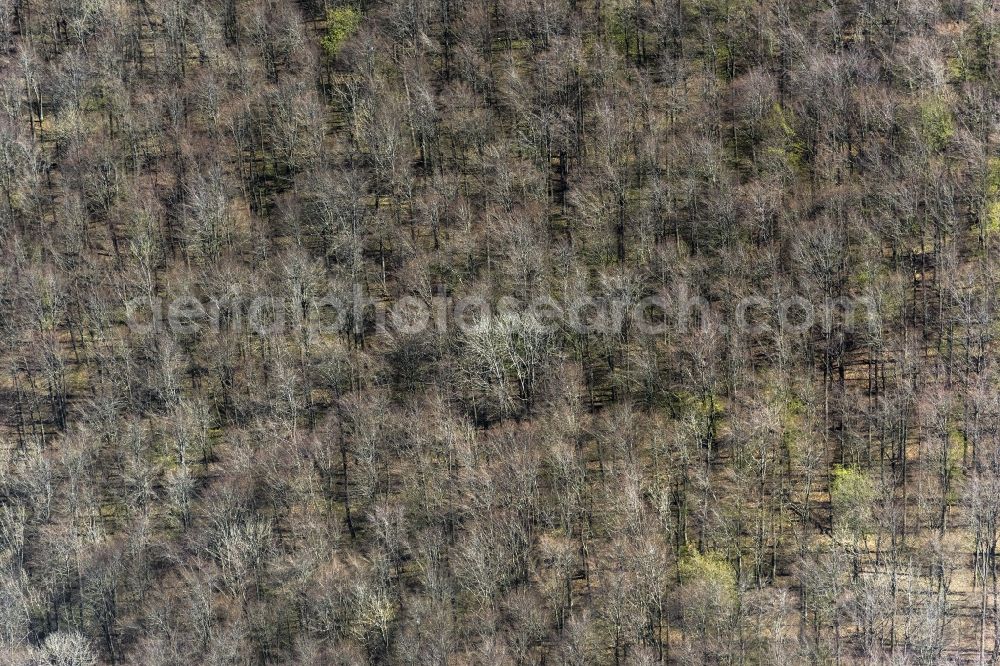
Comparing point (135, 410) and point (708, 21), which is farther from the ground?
point (708, 21)

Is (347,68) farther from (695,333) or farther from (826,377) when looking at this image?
(826,377)

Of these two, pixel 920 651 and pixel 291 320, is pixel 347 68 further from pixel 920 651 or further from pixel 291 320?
pixel 920 651

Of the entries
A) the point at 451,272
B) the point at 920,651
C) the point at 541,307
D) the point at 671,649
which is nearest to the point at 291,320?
the point at 451,272

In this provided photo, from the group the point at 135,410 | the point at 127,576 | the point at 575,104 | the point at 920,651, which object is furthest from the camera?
the point at 575,104

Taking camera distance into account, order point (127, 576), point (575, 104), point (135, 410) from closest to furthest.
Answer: point (127, 576), point (135, 410), point (575, 104)

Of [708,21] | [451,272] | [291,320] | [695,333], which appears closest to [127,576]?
[291,320]

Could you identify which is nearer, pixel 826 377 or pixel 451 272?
pixel 826 377

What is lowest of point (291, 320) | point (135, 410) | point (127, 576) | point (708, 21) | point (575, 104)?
point (127, 576)
